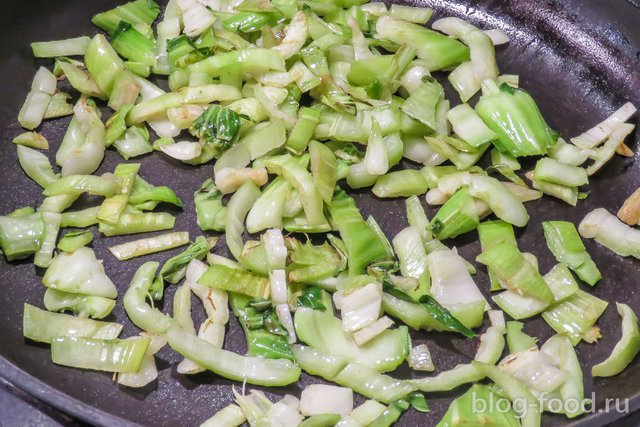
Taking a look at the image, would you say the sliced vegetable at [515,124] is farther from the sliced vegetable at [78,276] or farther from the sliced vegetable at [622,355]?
the sliced vegetable at [78,276]

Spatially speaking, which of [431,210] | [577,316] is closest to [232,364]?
[431,210]

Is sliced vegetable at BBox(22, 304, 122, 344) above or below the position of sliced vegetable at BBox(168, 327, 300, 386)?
below

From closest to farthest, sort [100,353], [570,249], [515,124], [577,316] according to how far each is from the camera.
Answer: [100,353], [577,316], [570,249], [515,124]

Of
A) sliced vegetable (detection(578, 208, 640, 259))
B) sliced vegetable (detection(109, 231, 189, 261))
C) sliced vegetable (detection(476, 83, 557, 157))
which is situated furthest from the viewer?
sliced vegetable (detection(476, 83, 557, 157))

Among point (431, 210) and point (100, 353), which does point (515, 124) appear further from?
point (100, 353)

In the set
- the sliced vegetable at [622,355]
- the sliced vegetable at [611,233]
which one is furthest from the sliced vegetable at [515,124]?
the sliced vegetable at [622,355]

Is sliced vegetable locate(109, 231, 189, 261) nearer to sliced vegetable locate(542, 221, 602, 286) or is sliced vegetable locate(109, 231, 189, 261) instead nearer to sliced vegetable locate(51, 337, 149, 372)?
sliced vegetable locate(51, 337, 149, 372)

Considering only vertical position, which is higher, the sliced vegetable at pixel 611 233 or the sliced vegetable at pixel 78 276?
the sliced vegetable at pixel 611 233

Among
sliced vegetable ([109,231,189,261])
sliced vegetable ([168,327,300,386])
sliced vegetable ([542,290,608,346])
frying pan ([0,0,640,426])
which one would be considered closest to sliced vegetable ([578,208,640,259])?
frying pan ([0,0,640,426])

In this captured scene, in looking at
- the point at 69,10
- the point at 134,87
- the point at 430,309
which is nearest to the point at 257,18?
the point at 134,87
